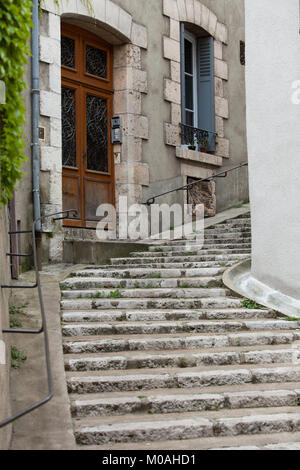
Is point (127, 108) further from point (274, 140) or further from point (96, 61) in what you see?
point (274, 140)

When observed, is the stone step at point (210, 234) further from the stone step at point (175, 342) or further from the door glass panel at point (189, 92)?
the stone step at point (175, 342)

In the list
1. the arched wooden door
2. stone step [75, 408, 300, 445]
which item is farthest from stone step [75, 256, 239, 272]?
stone step [75, 408, 300, 445]

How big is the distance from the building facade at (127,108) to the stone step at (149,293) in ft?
5.15

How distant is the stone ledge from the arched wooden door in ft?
4.04

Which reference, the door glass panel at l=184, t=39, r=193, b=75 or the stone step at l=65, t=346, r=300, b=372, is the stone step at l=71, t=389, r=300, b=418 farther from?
the door glass panel at l=184, t=39, r=193, b=75

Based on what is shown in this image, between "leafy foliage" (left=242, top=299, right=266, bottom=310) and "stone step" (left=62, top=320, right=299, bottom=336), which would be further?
"leafy foliage" (left=242, top=299, right=266, bottom=310)

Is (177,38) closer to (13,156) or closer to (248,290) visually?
(248,290)

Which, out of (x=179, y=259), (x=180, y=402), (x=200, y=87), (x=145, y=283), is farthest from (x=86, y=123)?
(x=180, y=402)

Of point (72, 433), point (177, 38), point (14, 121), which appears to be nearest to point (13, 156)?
point (14, 121)

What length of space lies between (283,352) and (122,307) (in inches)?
61.0

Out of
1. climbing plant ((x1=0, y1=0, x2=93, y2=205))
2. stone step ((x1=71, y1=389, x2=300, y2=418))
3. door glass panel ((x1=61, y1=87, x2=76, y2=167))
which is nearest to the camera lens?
climbing plant ((x1=0, y1=0, x2=93, y2=205))

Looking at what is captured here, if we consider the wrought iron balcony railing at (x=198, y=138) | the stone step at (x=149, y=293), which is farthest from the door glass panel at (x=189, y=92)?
the stone step at (x=149, y=293)

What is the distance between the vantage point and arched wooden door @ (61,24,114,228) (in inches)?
348

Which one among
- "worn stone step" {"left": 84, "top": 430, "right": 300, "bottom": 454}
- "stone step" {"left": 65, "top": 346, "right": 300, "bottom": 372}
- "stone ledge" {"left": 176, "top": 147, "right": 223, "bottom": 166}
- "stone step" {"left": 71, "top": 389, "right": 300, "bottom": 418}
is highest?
"stone ledge" {"left": 176, "top": 147, "right": 223, "bottom": 166}
